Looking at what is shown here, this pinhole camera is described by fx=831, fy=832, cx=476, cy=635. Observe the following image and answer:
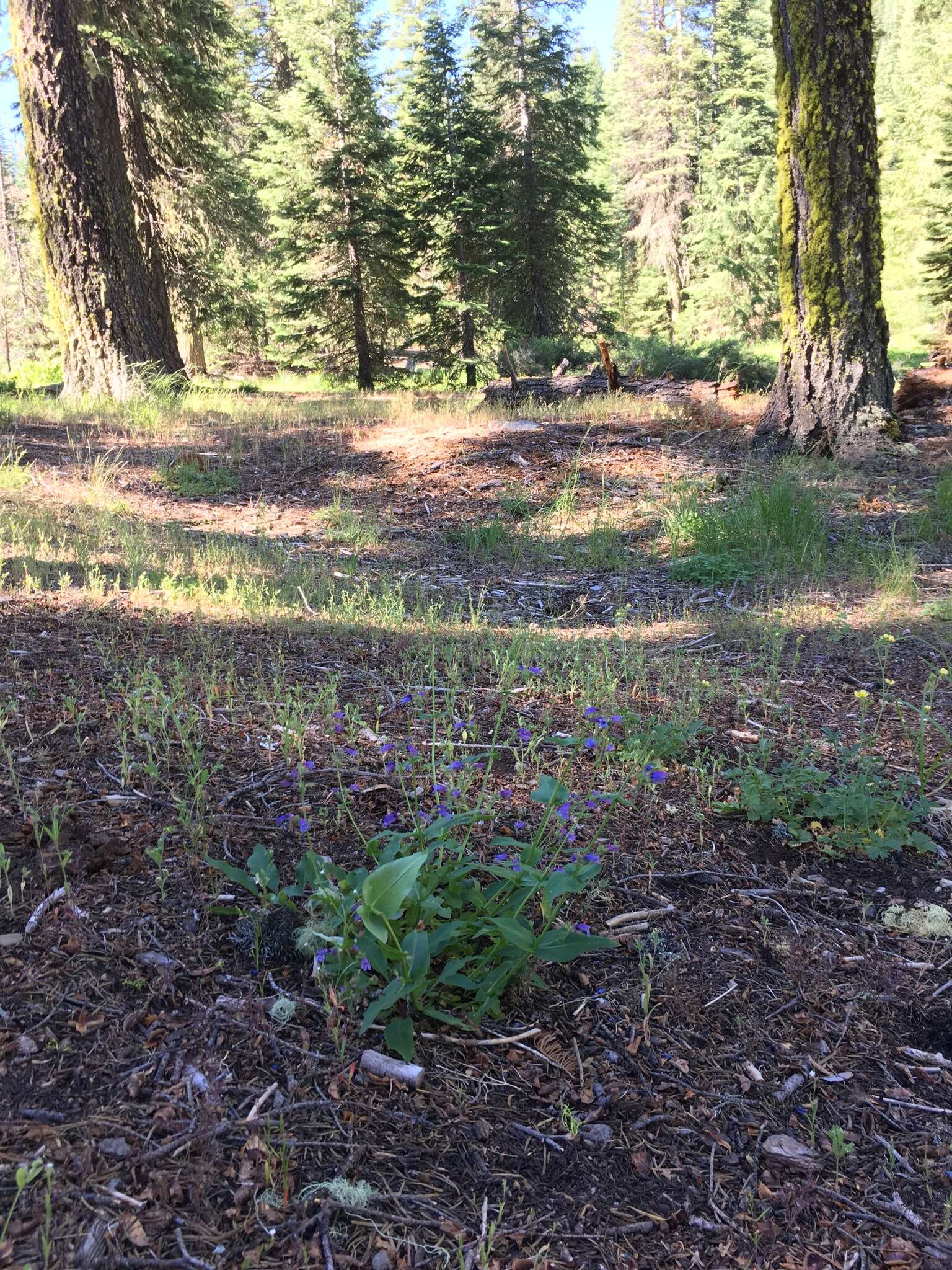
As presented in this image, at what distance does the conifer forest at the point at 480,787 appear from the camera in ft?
5.01

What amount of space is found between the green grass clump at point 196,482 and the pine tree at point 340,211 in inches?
343

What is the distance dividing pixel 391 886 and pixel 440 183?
17960 mm

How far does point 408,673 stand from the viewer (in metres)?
3.84

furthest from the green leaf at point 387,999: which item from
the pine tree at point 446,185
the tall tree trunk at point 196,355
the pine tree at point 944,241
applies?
the tall tree trunk at point 196,355

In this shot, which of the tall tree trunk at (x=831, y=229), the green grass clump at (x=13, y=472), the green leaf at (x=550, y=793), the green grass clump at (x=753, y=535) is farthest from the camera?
the tall tree trunk at (x=831, y=229)

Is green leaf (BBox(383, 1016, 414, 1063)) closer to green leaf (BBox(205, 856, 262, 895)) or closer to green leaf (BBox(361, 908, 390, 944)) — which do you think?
green leaf (BBox(361, 908, 390, 944))

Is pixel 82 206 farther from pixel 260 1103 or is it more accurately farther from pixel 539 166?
pixel 539 166

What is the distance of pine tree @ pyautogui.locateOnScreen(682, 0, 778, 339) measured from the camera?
2695 centimetres

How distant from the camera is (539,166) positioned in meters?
19.7

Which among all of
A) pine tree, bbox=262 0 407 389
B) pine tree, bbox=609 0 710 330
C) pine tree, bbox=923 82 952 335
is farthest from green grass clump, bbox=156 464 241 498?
pine tree, bbox=609 0 710 330

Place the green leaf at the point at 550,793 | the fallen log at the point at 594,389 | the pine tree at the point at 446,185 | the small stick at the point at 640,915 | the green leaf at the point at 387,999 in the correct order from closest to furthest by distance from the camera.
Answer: the green leaf at the point at 387,999, the green leaf at the point at 550,793, the small stick at the point at 640,915, the fallen log at the point at 594,389, the pine tree at the point at 446,185

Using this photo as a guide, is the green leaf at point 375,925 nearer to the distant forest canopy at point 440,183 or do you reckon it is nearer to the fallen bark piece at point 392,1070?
the fallen bark piece at point 392,1070

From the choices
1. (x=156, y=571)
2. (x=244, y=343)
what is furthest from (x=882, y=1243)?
(x=244, y=343)

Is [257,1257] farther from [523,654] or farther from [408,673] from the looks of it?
[523,654]
